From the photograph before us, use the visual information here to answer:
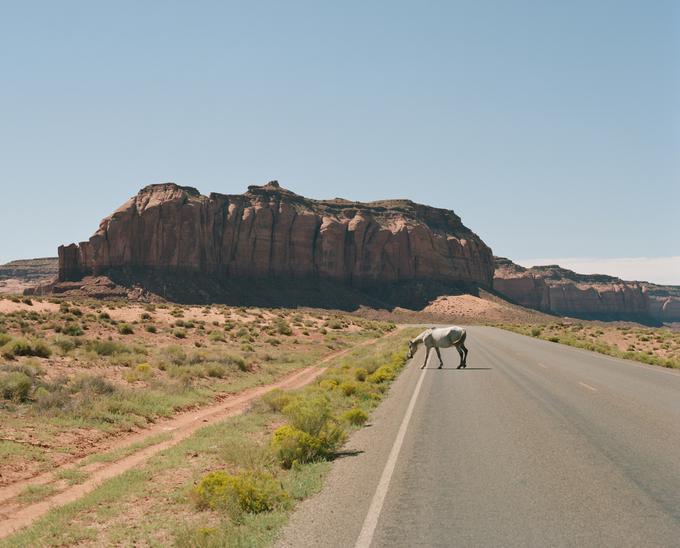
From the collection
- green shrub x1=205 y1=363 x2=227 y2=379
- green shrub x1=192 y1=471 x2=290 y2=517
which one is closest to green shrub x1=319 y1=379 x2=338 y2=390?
green shrub x1=205 y1=363 x2=227 y2=379

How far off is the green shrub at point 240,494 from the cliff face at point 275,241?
109765 millimetres

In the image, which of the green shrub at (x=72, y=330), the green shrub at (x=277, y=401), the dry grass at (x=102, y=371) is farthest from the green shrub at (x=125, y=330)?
the green shrub at (x=277, y=401)

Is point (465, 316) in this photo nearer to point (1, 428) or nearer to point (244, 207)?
point (244, 207)

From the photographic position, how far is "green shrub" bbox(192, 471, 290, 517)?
7.15 meters

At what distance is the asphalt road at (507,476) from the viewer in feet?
19.1

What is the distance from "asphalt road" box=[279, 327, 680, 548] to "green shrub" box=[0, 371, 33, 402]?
9677mm

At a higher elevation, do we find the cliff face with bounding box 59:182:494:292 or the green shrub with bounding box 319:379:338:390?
the cliff face with bounding box 59:182:494:292

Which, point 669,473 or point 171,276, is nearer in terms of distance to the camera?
point 669,473

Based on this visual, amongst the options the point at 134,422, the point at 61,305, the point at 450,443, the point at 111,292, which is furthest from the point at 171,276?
the point at 450,443

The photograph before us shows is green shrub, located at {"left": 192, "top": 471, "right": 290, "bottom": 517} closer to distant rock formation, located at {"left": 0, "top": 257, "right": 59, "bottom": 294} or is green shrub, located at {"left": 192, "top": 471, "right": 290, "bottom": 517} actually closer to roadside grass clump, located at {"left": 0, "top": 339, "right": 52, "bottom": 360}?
roadside grass clump, located at {"left": 0, "top": 339, "right": 52, "bottom": 360}

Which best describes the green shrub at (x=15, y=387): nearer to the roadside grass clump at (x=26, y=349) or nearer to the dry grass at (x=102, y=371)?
the dry grass at (x=102, y=371)

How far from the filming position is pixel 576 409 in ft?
42.9

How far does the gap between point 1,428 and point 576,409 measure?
42.4 feet

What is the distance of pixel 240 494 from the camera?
7.30 m
